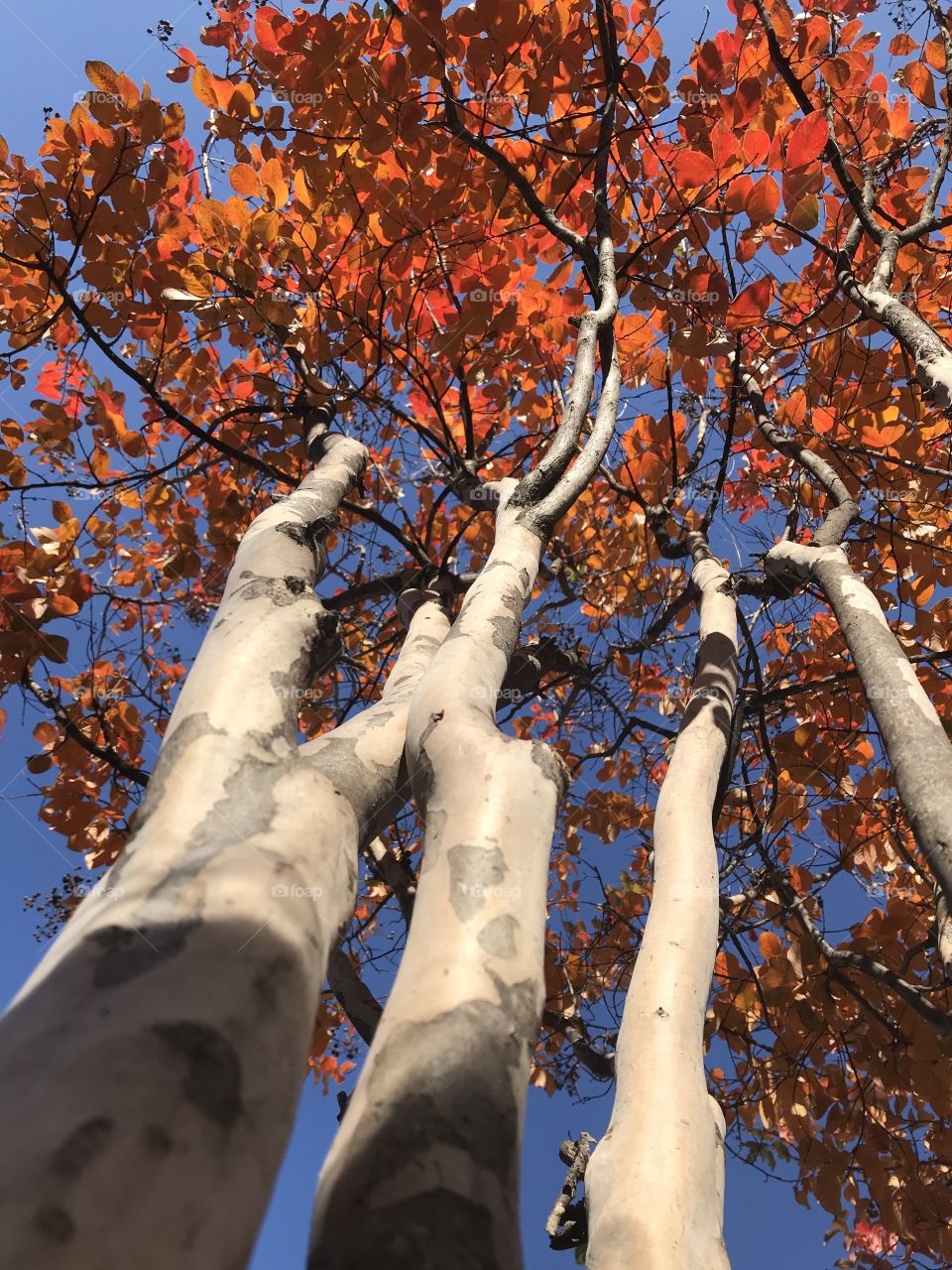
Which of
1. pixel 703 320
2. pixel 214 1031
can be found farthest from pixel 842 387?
pixel 214 1031

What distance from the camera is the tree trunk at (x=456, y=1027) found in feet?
2.70

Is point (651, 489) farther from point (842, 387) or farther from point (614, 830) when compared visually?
point (614, 830)

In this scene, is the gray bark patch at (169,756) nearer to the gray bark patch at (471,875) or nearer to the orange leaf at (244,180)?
the gray bark patch at (471,875)

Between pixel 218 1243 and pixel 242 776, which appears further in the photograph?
pixel 242 776

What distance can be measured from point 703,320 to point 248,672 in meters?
3.00

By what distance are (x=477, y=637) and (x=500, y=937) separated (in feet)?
2.46

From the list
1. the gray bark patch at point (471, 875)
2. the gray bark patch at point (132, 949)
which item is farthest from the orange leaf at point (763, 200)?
the gray bark patch at point (132, 949)

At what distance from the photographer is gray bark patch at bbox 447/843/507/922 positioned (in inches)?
44.5

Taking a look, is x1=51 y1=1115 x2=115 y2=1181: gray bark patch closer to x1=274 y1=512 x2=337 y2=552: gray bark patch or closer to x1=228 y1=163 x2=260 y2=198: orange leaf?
x1=274 y1=512 x2=337 y2=552: gray bark patch

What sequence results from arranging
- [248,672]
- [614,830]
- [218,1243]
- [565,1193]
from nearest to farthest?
[218,1243]
[248,672]
[565,1193]
[614,830]

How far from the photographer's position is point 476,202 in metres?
4.00

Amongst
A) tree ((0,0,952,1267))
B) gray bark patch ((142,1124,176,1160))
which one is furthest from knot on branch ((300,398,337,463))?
gray bark patch ((142,1124,176,1160))

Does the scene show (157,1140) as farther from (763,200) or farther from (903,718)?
(763,200)

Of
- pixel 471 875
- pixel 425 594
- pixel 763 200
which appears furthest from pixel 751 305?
pixel 471 875
